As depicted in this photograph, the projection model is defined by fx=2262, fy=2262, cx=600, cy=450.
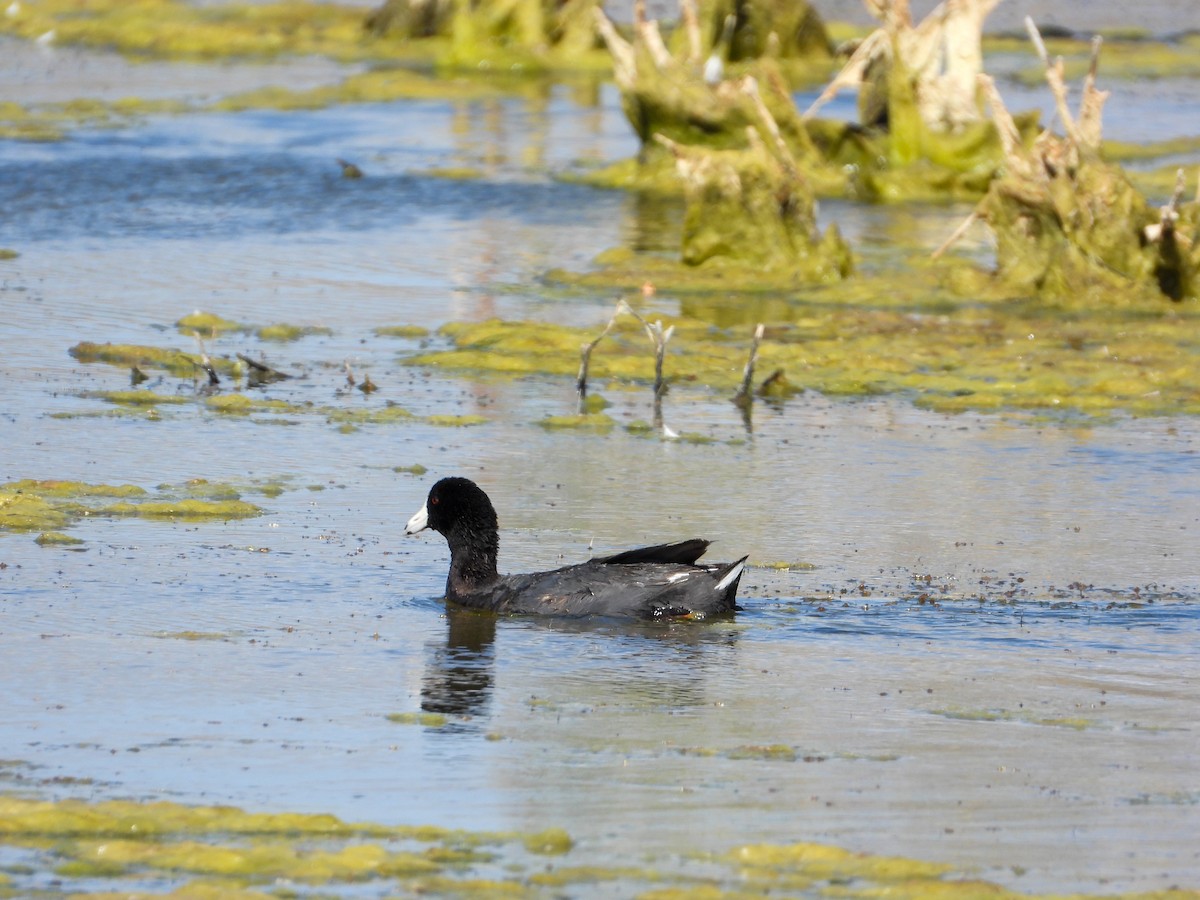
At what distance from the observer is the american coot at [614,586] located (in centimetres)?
1308

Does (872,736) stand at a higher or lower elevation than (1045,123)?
lower

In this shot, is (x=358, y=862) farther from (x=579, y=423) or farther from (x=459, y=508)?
(x=579, y=423)

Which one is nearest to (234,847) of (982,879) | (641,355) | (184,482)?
(982,879)

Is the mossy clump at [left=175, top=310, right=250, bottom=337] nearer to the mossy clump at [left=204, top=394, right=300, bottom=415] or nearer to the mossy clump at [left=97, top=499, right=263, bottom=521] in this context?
the mossy clump at [left=204, top=394, right=300, bottom=415]

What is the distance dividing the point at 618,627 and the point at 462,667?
132 cm

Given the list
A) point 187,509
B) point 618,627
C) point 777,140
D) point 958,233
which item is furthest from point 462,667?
point 777,140

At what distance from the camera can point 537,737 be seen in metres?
10.7

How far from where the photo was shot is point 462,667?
12125 mm

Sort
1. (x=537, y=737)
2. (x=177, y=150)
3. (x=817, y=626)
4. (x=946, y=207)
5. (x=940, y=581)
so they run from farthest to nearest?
1. (x=177, y=150)
2. (x=946, y=207)
3. (x=940, y=581)
4. (x=817, y=626)
5. (x=537, y=737)

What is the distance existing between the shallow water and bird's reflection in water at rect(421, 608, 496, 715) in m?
0.03

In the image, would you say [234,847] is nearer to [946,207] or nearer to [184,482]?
[184,482]

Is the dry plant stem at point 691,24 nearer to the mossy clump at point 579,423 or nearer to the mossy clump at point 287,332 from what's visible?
the mossy clump at point 287,332

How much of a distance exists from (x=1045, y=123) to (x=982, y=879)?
31.4 meters

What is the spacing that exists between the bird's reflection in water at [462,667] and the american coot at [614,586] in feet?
0.69
